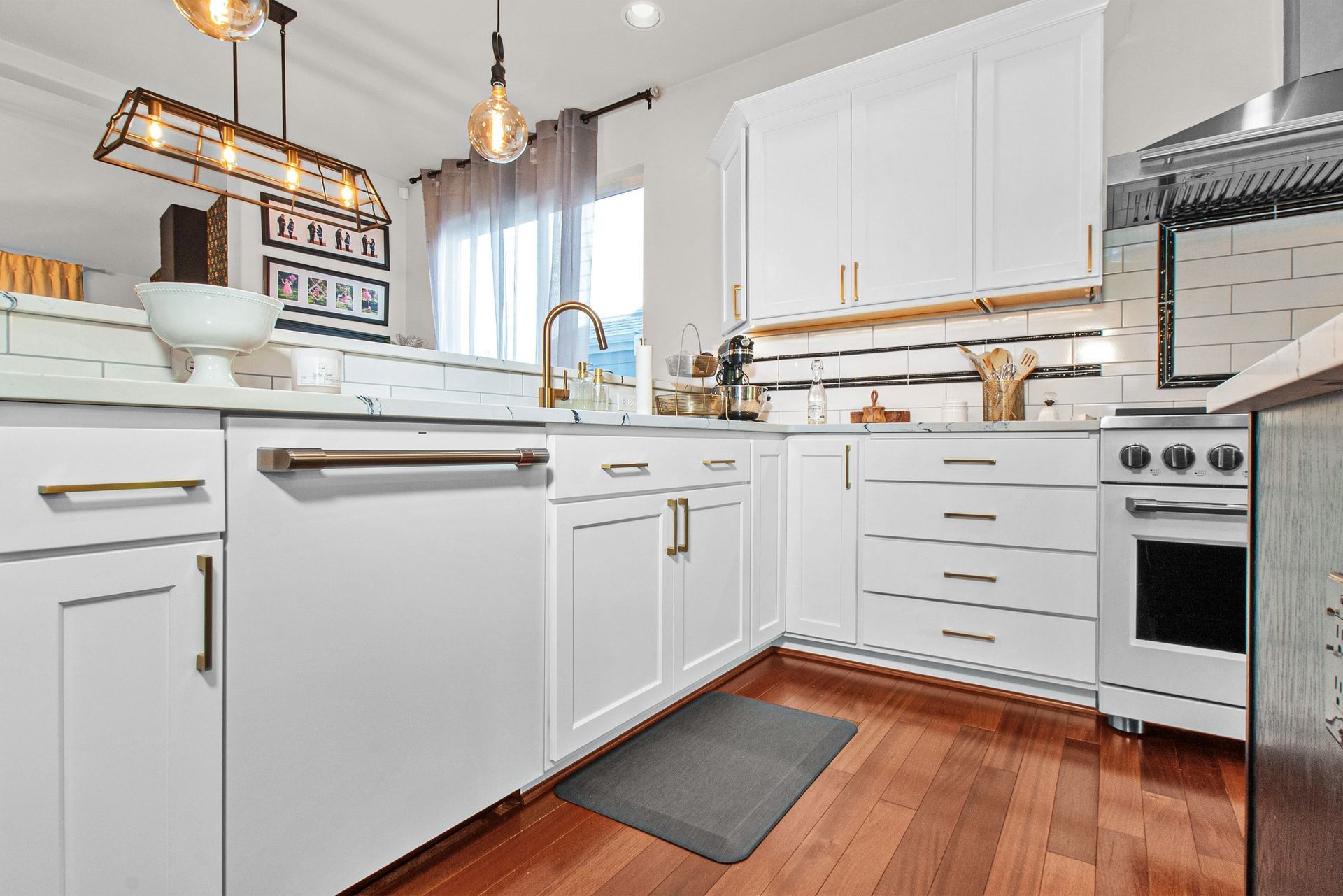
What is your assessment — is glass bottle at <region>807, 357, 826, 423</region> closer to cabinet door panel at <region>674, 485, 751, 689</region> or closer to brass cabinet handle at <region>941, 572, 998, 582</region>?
cabinet door panel at <region>674, 485, 751, 689</region>

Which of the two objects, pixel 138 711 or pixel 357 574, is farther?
pixel 357 574

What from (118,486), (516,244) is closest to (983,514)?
(118,486)

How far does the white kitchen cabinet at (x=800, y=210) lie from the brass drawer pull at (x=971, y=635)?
133 cm

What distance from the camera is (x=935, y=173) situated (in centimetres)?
239

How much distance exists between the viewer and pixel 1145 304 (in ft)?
7.42

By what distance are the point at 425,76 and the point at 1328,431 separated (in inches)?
162

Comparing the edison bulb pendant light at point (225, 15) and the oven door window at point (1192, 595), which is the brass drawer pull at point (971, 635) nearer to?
the oven door window at point (1192, 595)

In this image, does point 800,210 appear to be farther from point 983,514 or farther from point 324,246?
point 324,246

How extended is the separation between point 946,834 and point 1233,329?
1.99 metres

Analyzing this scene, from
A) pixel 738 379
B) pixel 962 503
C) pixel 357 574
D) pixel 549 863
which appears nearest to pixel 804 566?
pixel 962 503

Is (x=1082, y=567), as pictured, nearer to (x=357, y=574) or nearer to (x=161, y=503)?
(x=357, y=574)

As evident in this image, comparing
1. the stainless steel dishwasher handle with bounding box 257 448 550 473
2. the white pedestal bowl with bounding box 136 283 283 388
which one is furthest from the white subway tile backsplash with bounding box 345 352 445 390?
the stainless steel dishwasher handle with bounding box 257 448 550 473

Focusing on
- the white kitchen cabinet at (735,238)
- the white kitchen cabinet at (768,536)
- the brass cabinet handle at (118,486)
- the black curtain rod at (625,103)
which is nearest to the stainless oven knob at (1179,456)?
the white kitchen cabinet at (768,536)

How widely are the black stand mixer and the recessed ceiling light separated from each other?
152cm
